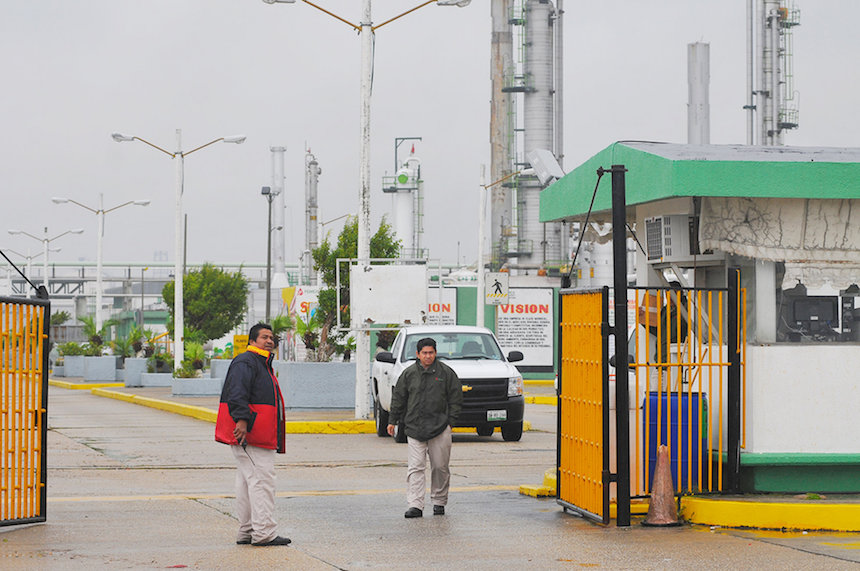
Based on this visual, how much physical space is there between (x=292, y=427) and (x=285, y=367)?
15.1 feet

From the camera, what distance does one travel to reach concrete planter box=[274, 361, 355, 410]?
28.2 m

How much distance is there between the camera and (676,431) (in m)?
11.3

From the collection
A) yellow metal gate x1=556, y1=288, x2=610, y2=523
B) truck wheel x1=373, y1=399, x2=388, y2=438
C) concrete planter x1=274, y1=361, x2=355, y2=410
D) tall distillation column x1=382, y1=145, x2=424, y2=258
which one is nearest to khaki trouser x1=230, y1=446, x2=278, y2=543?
yellow metal gate x1=556, y1=288, x2=610, y2=523

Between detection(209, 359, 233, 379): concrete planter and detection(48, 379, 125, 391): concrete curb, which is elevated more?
detection(209, 359, 233, 379): concrete planter

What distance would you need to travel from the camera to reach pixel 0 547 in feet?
32.9

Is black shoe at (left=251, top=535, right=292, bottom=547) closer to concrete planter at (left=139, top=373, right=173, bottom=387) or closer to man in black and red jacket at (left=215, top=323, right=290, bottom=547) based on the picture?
man in black and red jacket at (left=215, top=323, right=290, bottom=547)

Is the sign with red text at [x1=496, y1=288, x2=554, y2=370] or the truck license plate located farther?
the sign with red text at [x1=496, y1=288, x2=554, y2=370]

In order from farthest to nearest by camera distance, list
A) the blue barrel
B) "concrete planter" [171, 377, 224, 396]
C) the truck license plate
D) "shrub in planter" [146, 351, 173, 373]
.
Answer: "shrub in planter" [146, 351, 173, 373] → "concrete planter" [171, 377, 224, 396] → the truck license plate → the blue barrel

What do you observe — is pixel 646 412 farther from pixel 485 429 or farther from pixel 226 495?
pixel 485 429

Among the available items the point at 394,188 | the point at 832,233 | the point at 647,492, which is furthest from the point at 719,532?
the point at 394,188

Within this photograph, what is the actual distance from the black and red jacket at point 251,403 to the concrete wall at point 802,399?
4295mm

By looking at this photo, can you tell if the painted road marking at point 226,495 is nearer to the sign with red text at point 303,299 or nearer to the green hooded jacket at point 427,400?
the green hooded jacket at point 427,400

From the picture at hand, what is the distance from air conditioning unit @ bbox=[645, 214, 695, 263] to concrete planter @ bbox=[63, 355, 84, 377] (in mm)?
49552

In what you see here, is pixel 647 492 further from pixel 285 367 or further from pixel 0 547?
pixel 285 367
